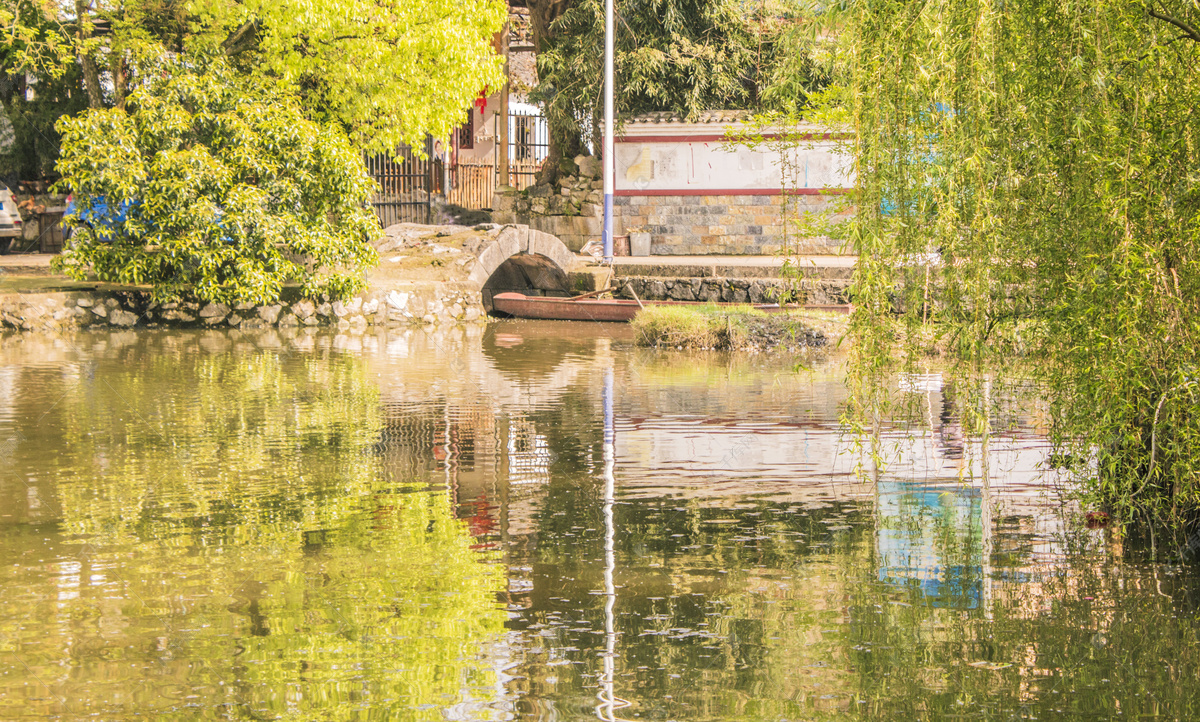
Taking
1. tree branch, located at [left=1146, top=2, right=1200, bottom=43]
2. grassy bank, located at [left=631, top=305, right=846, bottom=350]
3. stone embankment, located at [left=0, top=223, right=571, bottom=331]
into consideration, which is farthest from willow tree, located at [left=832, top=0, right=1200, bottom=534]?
stone embankment, located at [left=0, top=223, right=571, bottom=331]

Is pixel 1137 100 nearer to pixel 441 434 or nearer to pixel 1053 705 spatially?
pixel 1053 705

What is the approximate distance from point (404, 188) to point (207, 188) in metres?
10.8

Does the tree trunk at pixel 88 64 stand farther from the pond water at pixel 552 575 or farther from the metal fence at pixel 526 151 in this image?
the metal fence at pixel 526 151

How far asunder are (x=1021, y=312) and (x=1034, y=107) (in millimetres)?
1392

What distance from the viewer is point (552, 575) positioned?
6430 millimetres

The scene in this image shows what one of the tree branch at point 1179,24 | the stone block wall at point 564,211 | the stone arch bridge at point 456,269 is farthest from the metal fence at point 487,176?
the tree branch at point 1179,24

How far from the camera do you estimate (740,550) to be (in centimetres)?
692

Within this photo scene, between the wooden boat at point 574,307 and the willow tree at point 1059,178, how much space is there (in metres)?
15.2

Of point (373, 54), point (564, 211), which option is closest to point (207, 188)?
point (373, 54)

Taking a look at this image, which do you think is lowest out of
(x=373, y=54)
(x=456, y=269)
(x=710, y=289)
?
(x=710, y=289)

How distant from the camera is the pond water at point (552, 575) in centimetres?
482

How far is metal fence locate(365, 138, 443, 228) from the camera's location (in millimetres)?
28292

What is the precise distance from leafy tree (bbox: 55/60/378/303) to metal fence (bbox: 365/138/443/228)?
835cm

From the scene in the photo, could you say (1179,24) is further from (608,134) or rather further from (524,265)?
(524,265)
